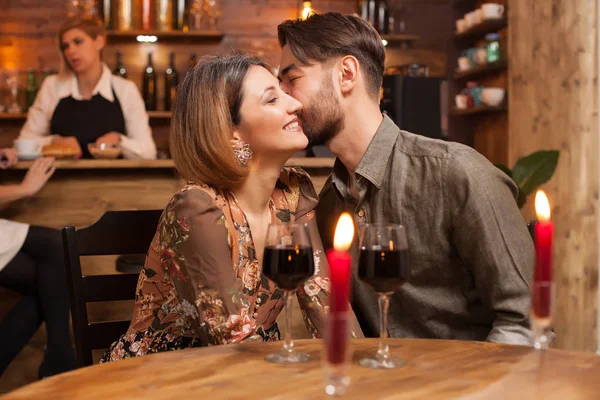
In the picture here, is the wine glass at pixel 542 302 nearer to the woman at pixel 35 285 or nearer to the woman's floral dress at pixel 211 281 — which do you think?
the woman's floral dress at pixel 211 281

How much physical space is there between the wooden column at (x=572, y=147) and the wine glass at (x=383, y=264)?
2900 millimetres

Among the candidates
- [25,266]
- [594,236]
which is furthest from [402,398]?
[594,236]

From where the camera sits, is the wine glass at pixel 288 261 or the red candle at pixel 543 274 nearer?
the red candle at pixel 543 274

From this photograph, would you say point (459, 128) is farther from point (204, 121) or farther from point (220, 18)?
point (204, 121)

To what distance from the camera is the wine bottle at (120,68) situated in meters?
5.23

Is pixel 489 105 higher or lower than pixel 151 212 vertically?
Result: higher

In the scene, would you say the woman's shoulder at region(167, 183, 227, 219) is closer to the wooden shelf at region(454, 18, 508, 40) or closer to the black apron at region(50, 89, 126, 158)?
the black apron at region(50, 89, 126, 158)

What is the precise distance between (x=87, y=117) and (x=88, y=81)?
7.9 inches

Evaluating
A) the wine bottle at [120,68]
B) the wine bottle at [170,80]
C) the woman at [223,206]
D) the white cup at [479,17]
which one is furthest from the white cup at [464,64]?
the woman at [223,206]

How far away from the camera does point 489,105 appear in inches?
190

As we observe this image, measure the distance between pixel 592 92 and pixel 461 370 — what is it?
300 cm

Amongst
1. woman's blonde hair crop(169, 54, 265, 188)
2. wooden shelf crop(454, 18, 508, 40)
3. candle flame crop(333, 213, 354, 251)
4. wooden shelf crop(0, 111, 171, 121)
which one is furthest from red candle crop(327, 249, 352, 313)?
wooden shelf crop(0, 111, 171, 121)

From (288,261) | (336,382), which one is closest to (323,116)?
(288,261)

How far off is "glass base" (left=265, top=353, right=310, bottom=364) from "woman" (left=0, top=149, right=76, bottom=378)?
202 cm
